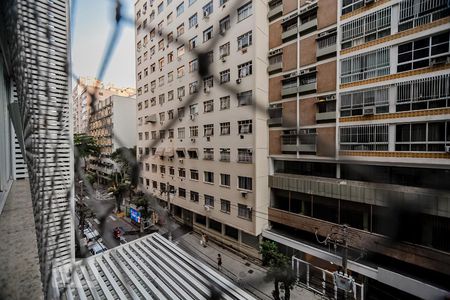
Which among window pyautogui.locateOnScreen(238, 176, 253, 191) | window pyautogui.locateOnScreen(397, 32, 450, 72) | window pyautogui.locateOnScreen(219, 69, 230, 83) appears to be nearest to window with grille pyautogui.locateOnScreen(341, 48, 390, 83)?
window pyautogui.locateOnScreen(397, 32, 450, 72)

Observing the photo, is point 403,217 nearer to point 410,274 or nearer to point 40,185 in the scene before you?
point 40,185

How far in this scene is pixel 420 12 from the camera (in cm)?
224

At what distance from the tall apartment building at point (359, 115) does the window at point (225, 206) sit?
2.48 ft

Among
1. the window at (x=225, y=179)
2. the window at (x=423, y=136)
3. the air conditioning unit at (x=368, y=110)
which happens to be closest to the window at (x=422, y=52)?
the air conditioning unit at (x=368, y=110)

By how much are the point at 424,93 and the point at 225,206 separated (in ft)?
9.96

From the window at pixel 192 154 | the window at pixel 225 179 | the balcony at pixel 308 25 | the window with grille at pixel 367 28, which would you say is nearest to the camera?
the window with grille at pixel 367 28

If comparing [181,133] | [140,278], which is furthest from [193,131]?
[140,278]

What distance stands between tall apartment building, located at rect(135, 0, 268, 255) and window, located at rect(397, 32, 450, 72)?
156 centimetres

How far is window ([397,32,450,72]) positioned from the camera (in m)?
2.12

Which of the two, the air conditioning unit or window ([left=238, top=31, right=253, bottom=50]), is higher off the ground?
window ([left=238, top=31, right=253, bottom=50])

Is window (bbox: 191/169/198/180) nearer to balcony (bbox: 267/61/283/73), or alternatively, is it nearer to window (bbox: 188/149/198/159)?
window (bbox: 188/149/198/159)

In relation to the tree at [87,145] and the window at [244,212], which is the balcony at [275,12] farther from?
the tree at [87,145]

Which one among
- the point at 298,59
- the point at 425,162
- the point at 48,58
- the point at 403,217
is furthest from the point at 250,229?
the point at 403,217

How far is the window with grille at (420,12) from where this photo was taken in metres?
2.14
